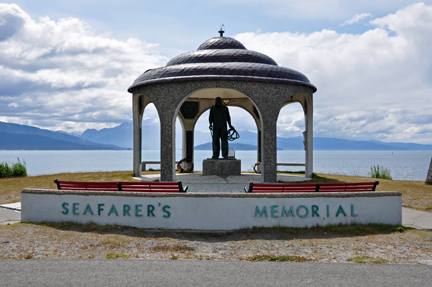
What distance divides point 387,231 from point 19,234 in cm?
875

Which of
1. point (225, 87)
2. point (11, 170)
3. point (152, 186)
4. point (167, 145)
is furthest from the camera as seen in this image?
point (11, 170)

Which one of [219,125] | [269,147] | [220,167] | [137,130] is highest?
[219,125]

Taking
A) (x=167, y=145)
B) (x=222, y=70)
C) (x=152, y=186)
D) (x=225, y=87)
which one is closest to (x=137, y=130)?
(x=167, y=145)

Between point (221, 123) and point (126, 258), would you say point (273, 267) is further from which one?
point (221, 123)

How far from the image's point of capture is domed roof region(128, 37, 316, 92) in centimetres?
1462

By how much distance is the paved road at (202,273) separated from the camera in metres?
5.27

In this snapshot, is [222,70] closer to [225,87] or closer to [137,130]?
[225,87]

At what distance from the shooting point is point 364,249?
7.14 m

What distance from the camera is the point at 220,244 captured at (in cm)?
764

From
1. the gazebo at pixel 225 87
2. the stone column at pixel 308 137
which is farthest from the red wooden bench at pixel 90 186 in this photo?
the stone column at pixel 308 137

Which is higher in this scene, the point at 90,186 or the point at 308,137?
the point at 308,137

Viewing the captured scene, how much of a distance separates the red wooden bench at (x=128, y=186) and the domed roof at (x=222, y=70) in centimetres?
633

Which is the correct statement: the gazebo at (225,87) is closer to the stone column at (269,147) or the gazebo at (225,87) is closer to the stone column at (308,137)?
the stone column at (269,147)

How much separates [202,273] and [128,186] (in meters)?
4.61
